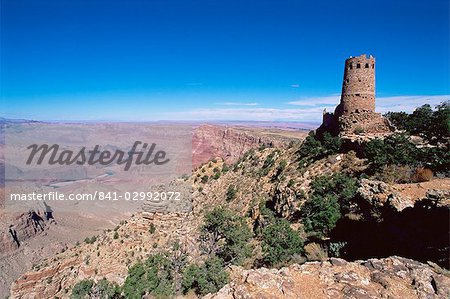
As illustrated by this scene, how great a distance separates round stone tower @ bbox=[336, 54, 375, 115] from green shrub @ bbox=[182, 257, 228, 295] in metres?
14.8

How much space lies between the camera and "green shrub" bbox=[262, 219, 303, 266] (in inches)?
477

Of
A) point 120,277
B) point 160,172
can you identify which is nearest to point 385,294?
point 120,277

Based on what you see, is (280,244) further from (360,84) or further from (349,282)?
(360,84)

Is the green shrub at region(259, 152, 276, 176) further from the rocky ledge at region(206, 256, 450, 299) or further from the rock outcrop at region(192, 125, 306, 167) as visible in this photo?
the rock outcrop at region(192, 125, 306, 167)

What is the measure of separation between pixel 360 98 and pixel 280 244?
13.1m

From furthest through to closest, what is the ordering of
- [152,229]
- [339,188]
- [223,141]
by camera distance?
[223,141]
[152,229]
[339,188]

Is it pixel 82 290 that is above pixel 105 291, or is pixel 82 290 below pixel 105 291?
below

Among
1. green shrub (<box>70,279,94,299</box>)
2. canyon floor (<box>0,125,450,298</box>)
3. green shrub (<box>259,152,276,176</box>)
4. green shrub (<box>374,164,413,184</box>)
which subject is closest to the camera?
canyon floor (<box>0,125,450,298</box>)

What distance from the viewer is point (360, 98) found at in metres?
20.9

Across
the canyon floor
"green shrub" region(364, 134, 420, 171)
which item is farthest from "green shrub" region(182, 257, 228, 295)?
"green shrub" region(364, 134, 420, 171)

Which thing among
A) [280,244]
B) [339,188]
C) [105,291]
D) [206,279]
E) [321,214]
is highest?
[339,188]

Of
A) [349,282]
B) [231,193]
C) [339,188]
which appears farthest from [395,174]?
[231,193]

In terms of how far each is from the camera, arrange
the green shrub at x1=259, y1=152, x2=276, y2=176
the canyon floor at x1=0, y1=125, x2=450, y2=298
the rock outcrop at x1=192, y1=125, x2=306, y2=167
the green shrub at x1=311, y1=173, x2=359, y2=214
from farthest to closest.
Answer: the rock outcrop at x1=192, y1=125, x2=306, y2=167 → the green shrub at x1=259, y1=152, x2=276, y2=176 → the green shrub at x1=311, y1=173, x2=359, y2=214 → the canyon floor at x1=0, y1=125, x2=450, y2=298

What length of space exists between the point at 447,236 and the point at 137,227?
21.6 metres
